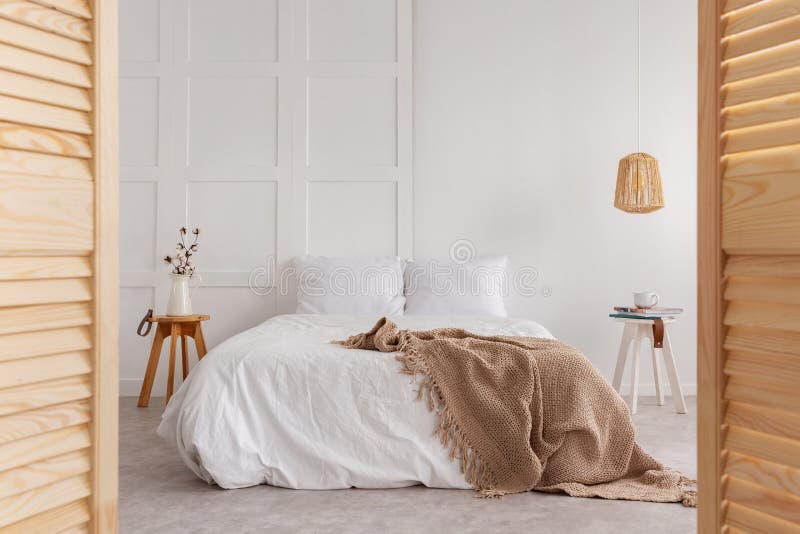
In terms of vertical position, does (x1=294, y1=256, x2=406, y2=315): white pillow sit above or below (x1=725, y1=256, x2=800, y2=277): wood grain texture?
below

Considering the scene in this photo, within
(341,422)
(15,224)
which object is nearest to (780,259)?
(15,224)

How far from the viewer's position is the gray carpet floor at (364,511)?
2492 mm

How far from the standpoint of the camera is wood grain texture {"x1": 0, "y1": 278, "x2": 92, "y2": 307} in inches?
40.5

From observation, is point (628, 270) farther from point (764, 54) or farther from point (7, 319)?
point (7, 319)

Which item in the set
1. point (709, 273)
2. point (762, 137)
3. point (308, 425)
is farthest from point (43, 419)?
point (308, 425)

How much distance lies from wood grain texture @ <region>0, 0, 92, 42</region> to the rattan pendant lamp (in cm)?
402

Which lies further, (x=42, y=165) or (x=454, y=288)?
(x=454, y=288)

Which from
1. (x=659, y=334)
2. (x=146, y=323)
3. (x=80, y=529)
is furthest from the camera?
(x=146, y=323)

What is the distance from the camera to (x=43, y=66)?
107cm

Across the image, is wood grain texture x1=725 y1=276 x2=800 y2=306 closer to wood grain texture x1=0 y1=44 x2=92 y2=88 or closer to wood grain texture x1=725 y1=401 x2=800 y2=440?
wood grain texture x1=725 y1=401 x2=800 y2=440

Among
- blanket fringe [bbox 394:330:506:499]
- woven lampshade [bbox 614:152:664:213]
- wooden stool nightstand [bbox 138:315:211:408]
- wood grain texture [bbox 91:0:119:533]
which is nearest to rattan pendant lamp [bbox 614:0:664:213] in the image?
woven lampshade [bbox 614:152:664:213]

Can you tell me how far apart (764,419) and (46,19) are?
1.18 metres

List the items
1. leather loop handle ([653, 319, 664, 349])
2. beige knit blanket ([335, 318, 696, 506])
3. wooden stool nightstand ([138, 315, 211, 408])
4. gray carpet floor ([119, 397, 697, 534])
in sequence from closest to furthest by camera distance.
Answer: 1. gray carpet floor ([119, 397, 697, 534])
2. beige knit blanket ([335, 318, 696, 506])
3. leather loop handle ([653, 319, 664, 349])
4. wooden stool nightstand ([138, 315, 211, 408])

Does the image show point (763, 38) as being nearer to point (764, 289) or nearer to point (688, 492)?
point (764, 289)
